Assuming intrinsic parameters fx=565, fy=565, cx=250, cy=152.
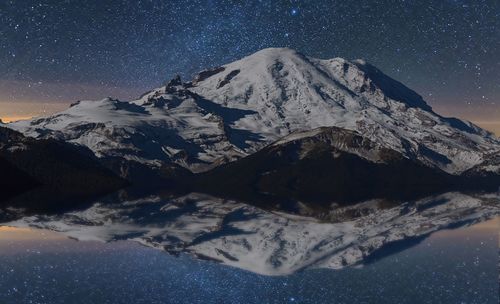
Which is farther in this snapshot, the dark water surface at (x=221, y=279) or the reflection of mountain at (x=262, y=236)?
the reflection of mountain at (x=262, y=236)

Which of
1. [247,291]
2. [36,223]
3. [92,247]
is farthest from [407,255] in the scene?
[36,223]

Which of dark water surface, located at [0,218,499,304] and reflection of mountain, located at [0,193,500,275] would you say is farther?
reflection of mountain, located at [0,193,500,275]

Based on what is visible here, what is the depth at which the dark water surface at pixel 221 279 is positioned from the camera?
3291 centimetres

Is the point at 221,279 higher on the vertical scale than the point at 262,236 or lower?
lower

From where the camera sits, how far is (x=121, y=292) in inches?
1339

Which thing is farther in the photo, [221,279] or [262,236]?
[262,236]

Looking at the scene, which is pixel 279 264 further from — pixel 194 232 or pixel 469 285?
pixel 194 232

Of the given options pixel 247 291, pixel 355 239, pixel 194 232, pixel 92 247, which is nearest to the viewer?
pixel 247 291

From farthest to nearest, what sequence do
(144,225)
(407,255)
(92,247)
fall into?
(144,225)
(92,247)
(407,255)

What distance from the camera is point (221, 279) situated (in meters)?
39.5

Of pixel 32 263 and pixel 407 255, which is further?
pixel 407 255

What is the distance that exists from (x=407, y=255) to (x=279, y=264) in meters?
11.5

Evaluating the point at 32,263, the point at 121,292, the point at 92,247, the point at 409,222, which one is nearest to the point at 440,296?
the point at 121,292

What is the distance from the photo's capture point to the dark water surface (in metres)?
32.9
